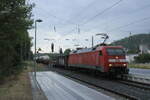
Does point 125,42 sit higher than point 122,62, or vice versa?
point 125,42

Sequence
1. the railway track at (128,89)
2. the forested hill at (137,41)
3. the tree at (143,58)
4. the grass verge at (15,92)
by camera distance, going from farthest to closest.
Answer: the forested hill at (137,41), the tree at (143,58), the railway track at (128,89), the grass verge at (15,92)

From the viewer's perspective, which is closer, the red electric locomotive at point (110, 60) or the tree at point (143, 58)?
the red electric locomotive at point (110, 60)

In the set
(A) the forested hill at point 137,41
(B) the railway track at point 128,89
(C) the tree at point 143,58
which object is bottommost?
(B) the railway track at point 128,89

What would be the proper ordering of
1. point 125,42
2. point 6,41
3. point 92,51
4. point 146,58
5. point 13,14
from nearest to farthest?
point 13,14, point 6,41, point 92,51, point 146,58, point 125,42

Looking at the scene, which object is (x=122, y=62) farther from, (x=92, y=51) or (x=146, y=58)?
(x=146, y=58)

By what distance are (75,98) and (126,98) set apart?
2.54m

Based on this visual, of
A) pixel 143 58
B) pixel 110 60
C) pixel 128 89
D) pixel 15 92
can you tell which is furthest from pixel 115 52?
pixel 143 58

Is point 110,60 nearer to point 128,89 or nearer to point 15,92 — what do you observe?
point 128,89

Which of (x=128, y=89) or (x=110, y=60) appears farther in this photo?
(x=110, y=60)

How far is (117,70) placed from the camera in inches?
1139

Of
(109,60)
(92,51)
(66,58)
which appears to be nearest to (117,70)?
(109,60)

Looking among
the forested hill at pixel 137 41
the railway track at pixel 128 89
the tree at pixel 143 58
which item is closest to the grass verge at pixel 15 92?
the railway track at pixel 128 89

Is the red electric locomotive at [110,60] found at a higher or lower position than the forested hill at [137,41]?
lower

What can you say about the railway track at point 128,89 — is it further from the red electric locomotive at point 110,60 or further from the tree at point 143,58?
the tree at point 143,58
